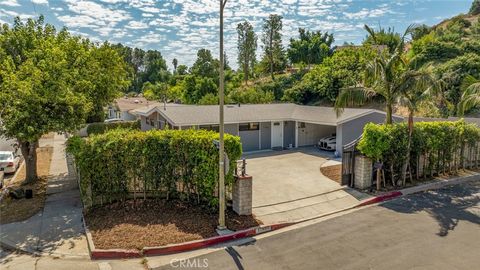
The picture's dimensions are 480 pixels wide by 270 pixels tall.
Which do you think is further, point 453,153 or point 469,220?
point 453,153

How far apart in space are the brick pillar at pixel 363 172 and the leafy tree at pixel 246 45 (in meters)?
52.5

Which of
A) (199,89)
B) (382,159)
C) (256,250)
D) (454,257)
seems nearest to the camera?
(454,257)

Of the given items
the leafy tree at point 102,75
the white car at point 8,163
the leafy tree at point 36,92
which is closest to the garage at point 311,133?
the leafy tree at point 102,75

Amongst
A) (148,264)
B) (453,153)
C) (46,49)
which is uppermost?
(46,49)

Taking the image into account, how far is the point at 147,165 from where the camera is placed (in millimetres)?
11391

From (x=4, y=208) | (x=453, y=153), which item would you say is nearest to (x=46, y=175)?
(x=4, y=208)

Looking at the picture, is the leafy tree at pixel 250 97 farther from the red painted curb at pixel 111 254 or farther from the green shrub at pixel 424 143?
the red painted curb at pixel 111 254

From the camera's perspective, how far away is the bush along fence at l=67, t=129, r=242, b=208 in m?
11.0

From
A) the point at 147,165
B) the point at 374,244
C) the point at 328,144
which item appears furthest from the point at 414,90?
the point at 147,165

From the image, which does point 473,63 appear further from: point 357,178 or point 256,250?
point 256,250

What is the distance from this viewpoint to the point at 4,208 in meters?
12.1

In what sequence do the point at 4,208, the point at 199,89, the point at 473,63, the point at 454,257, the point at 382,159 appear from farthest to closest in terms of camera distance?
the point at 199,89 → the point at 473,63 → the point at 382,159 → the point at 4,208 → the point at 454,257

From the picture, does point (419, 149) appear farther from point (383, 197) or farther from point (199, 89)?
point (199, 89)

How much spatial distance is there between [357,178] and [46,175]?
15.1 meters
